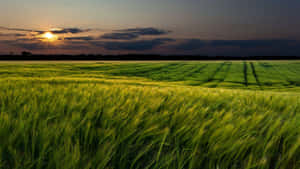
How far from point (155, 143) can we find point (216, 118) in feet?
2.24

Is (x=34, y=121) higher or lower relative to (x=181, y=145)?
higher

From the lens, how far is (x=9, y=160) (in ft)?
2.93

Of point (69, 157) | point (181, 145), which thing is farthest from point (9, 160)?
point (181, 145)

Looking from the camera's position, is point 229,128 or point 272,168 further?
point 229,128

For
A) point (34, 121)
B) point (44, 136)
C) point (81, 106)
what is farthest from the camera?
point (81, 106)

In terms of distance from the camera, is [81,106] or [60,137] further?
[81,106]

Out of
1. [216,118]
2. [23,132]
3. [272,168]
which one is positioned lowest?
[272,168]

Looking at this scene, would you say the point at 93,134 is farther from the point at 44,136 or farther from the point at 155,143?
the point at 155,143

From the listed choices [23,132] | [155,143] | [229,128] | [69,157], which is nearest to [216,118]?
[229,128]

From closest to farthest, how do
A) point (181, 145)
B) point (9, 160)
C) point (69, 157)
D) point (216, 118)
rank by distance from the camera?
point (69, 157) → point (9, 160) → point (181, 145) → point (216, 118)

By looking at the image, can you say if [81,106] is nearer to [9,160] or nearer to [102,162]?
[9,160]

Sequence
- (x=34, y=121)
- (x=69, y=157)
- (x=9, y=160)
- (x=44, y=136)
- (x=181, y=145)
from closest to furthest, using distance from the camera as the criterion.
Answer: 1. (x=69, y=157)
2. (x=9, y=160)
3. (x=44, y=136)
4. (x=181, y=145)
5. (x=34, y=121)

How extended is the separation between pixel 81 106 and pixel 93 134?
713 mm

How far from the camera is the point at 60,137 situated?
3.44ft
